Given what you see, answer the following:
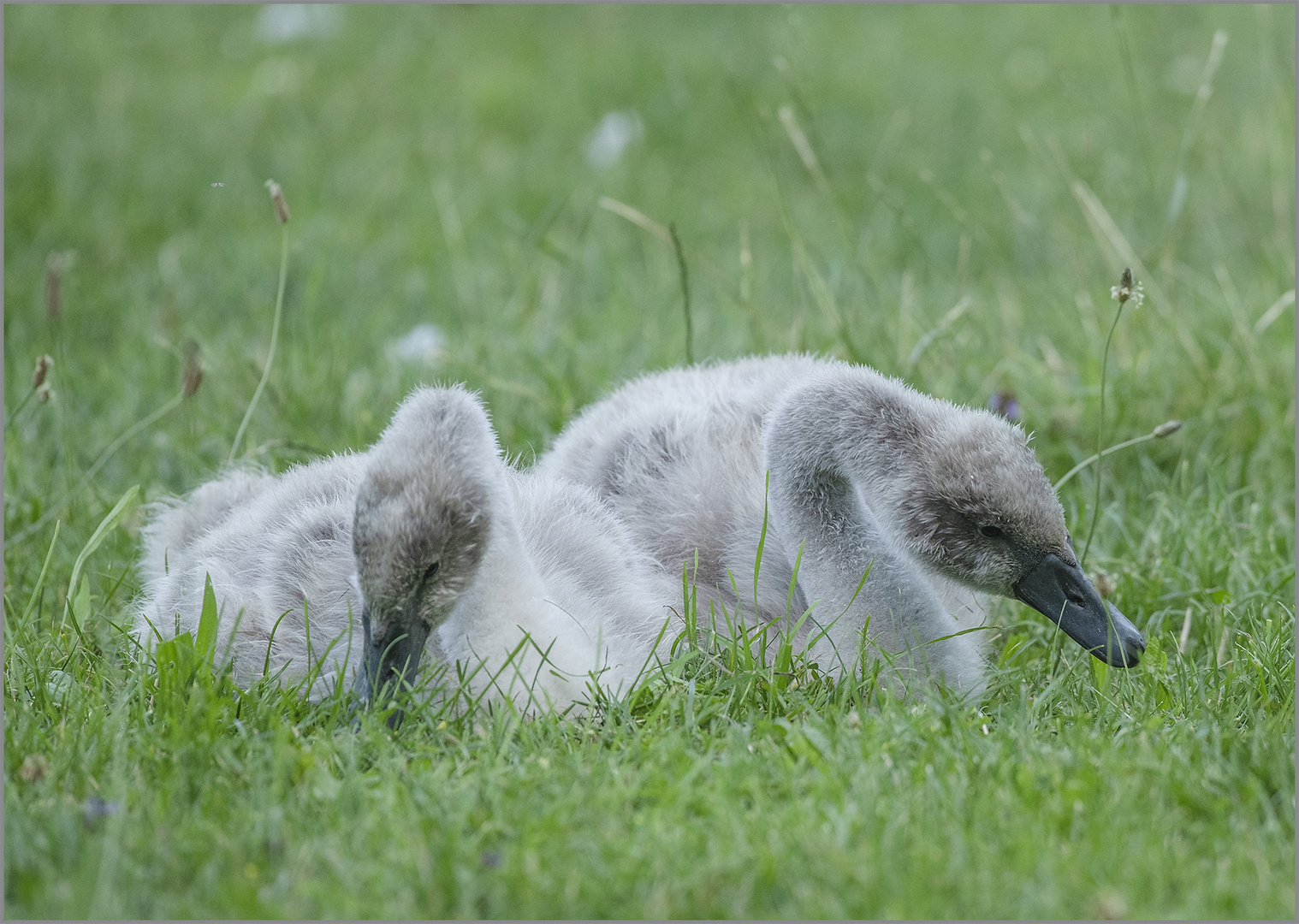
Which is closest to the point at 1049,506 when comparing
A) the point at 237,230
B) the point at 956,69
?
the point at 237,230

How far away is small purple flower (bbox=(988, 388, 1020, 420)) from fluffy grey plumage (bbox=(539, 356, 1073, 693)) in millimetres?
1001

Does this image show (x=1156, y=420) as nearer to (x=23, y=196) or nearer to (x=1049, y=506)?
(x=1049, y=506)

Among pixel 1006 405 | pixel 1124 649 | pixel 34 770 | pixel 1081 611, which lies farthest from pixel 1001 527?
pixel 34 770

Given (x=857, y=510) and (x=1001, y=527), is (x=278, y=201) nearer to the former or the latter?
(x=857, y=510)

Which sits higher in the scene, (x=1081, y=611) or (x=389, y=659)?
(x=389, y=659)

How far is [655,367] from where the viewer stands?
5480 millimetres

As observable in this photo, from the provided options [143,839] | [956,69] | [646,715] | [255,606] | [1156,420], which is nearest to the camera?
[143,839]

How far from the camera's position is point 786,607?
11.7ft

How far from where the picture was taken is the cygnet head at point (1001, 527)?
3.19 m

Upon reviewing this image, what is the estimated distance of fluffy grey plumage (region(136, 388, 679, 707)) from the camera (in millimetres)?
2924

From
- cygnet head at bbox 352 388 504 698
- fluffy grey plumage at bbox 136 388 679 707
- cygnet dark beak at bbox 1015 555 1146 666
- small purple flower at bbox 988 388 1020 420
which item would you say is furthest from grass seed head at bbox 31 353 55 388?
small purple flower at bbox 988 388 1020 420

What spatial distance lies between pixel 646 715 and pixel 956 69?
7491mm

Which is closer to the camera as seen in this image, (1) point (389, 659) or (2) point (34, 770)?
(2) point (34, 770)

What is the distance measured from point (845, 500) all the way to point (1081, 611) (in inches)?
26.0
